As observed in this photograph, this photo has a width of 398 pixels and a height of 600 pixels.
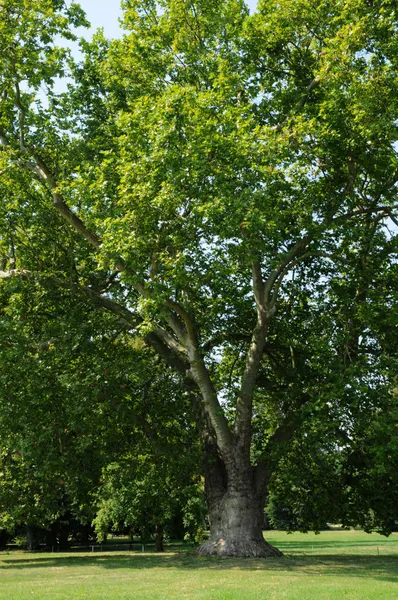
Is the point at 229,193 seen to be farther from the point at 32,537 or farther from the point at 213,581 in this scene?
the point at 32,537

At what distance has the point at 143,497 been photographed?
2475 cm

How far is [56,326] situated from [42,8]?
9740 millimetres

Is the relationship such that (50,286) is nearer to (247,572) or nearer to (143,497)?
(143,497)

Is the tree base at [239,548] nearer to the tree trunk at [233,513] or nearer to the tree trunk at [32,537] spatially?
the tree trunk at [233,513]

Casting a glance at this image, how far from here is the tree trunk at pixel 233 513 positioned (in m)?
19.4

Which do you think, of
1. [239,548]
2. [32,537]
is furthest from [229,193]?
[32,537]

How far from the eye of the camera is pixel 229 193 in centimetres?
1712

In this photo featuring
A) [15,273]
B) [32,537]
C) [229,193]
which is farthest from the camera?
[32,537]

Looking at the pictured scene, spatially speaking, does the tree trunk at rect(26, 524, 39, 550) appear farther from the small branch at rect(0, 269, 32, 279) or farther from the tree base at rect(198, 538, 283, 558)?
the tree base at rect(198, 538, 283, 558)

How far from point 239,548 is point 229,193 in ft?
33.4

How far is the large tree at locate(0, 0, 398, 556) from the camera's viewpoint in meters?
17.7

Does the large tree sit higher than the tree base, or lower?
higher

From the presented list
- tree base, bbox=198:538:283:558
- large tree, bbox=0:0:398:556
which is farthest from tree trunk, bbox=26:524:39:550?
tree base, bbox=198:538:283:558

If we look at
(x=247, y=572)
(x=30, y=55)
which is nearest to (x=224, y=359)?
(x=247, y=572)
